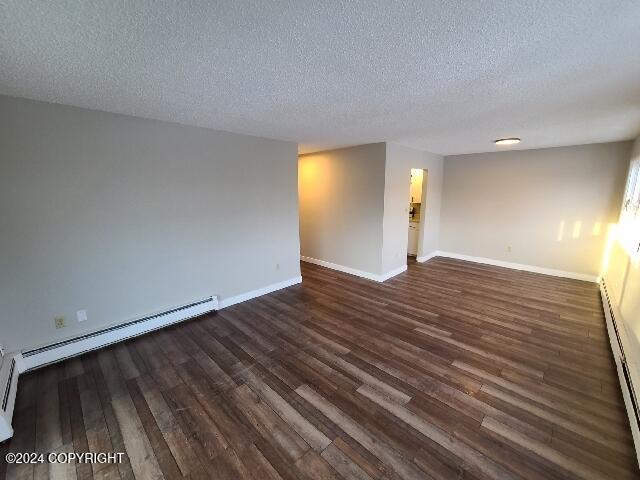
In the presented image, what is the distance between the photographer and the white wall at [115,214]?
85.7 inches

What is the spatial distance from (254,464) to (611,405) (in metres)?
2.55

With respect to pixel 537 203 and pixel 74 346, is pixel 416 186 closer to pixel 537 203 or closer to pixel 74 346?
pixel 537 203

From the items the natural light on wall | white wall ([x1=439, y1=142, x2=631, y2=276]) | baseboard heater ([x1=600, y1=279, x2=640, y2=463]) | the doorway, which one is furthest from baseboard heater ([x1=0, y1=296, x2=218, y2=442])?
white wall ([x1=439, y1=142, x2=631, y2=276])

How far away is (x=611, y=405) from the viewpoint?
6.23 ft

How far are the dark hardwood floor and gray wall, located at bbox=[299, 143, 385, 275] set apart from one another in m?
1.55

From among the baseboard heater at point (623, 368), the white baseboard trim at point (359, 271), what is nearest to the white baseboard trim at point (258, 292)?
the white baseboard trim at point (359, 271)

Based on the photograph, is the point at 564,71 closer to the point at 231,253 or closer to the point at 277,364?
the point at 277,364

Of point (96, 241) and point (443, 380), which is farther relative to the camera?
point (96, 241)

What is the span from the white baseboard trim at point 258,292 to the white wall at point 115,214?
0.10 metres

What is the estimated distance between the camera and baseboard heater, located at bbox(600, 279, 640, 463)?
1651 millimetres

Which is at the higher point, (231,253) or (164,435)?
(231,253)

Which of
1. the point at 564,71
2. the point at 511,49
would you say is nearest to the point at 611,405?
the point at 564,71

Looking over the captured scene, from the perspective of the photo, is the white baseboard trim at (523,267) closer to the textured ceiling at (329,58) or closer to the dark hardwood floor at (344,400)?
the dark hardwood floor at (344,400)

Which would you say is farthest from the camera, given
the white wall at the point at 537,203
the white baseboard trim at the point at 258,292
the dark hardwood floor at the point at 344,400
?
the white wall at the point at 537,203
